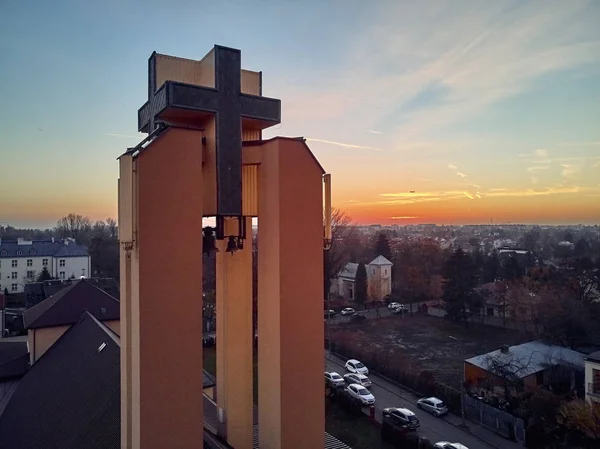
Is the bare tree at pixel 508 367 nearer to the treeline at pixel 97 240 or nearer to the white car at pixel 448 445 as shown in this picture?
the white car at pixel 448 445

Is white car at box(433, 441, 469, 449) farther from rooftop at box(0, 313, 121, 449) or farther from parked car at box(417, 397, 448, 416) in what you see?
rooftop at box(0, 313, 121, 449)

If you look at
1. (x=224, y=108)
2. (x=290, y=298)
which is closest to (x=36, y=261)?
(x=224, y=108)

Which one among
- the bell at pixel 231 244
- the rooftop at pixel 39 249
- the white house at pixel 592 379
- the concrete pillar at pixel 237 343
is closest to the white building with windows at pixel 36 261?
the rooftop at pixel 39 249

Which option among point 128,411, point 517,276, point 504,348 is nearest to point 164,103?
point 128,411

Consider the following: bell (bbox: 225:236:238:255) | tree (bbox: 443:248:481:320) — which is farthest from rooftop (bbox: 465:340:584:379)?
bell (bbox: 225:236:238:255)

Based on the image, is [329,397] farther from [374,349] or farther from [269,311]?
[269,311]

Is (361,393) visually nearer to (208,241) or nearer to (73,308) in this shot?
(73,308)
